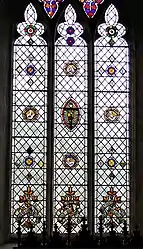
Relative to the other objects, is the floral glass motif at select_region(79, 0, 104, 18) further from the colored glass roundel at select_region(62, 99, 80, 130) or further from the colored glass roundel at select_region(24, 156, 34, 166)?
the colored glass roundel at select_region(24, 156, 34, 166)

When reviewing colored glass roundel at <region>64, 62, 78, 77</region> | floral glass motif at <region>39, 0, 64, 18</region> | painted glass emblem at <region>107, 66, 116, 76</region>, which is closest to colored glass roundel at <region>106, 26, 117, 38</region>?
painted glass emblem at <region>107, 66, 116, 76</region>

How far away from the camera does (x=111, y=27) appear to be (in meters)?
9.58

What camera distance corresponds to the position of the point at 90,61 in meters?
9.41

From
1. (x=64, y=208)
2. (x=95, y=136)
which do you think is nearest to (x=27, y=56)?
(x=95, y=136)

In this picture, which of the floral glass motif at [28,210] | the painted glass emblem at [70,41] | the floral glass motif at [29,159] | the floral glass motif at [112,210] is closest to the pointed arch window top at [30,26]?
the painted glass emblem at [70,41]

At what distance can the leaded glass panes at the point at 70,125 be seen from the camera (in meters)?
9.02

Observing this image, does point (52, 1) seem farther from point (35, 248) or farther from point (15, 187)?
point (35, 248)

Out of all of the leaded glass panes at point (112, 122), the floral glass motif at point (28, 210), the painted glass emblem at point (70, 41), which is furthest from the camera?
the painted glass emblem at point (70, 41)

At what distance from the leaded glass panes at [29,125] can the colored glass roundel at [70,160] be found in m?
0.28

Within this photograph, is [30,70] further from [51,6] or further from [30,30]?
[51,6]

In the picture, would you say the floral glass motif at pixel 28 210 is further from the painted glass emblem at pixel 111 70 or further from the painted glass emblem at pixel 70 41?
the painted glass emblem at pixel 70 41

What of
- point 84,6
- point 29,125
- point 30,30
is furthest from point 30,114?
point 84,6

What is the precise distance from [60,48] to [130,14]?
1066 mm

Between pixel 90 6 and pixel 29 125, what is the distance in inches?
74.6
